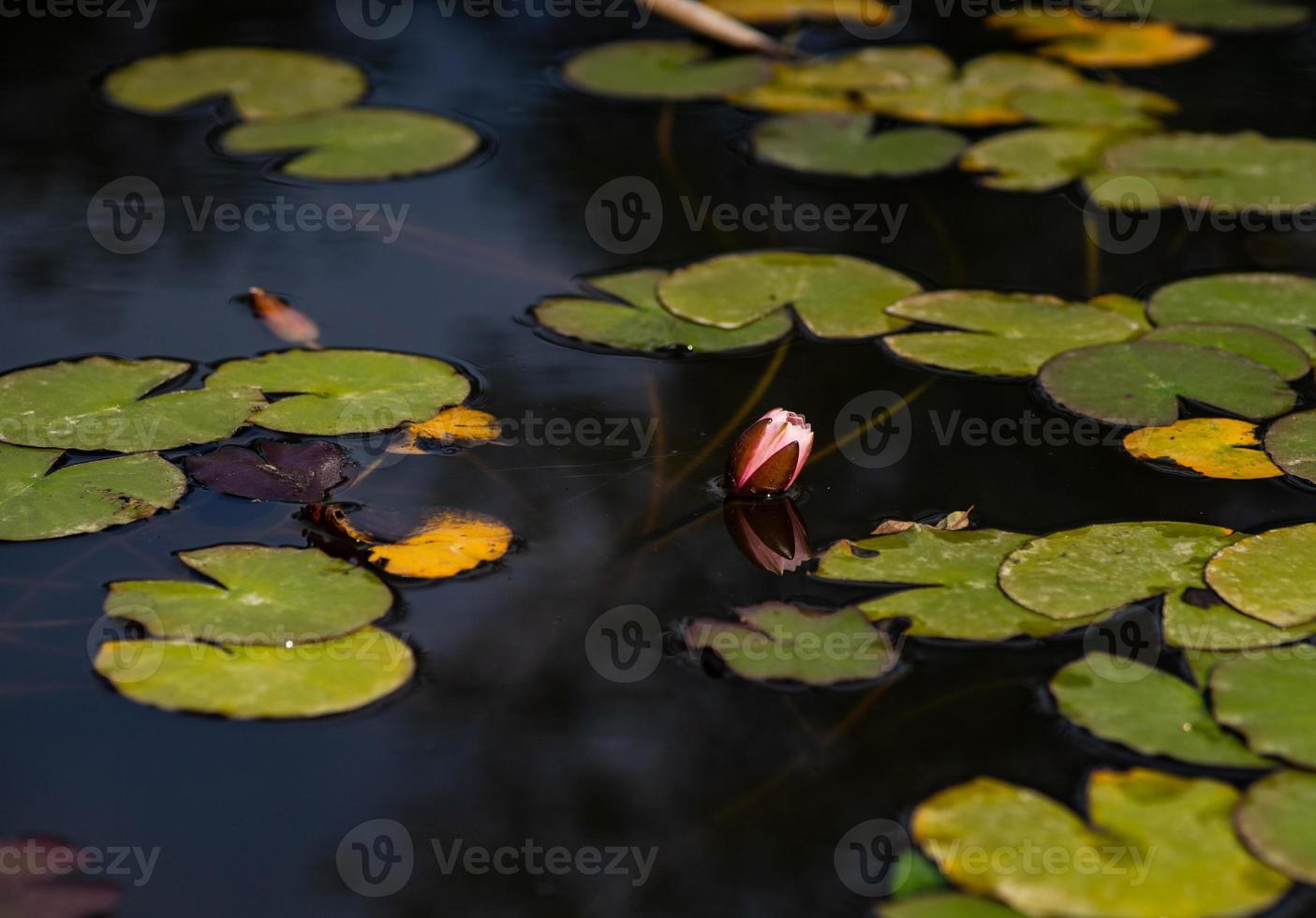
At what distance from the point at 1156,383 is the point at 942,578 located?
718 millimetres

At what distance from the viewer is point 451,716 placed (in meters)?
1.74

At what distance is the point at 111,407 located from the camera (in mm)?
2225

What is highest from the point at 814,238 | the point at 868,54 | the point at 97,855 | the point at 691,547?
the point at 868,54

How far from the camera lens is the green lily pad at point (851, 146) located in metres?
3.27

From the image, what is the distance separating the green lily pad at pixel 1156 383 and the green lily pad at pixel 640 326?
1.77ft

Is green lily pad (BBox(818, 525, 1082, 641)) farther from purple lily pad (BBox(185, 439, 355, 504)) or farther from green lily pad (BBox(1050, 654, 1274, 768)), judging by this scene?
purple lily pad (BBox(185, 439, 355, 504))

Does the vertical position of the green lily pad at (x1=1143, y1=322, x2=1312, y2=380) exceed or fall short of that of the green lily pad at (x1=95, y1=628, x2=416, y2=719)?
it exceeds it

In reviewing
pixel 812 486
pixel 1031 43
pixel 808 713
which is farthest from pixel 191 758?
pixel 1031 43

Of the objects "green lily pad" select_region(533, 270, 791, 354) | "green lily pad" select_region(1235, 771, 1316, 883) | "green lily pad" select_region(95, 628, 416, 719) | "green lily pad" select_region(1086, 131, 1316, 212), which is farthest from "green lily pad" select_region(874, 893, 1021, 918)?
"green lily pad" select_region(1086, 131, 1316, 212)

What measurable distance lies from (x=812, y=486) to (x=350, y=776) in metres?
0.90

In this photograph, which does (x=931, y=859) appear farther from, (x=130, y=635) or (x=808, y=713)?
(x=130, y=635)

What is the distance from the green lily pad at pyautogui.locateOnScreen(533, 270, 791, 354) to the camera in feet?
8.33

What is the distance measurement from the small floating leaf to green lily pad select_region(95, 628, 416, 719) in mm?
1266

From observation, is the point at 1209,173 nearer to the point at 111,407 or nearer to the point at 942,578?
the point at 942,578
